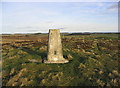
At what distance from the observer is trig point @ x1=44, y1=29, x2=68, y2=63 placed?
60.5 feet

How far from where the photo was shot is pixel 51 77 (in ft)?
48.3

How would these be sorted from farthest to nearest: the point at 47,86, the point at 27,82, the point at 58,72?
the point at 58,72
the point at 27,82
the point at 47,86

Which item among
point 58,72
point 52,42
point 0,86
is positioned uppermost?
point 52,42

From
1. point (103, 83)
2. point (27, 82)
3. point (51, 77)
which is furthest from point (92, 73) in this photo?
point (27, 82)

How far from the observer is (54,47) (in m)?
18.7

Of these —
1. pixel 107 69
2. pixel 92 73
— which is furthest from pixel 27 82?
pixel 107 69

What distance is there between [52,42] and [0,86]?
1041cm

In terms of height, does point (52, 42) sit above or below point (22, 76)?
above

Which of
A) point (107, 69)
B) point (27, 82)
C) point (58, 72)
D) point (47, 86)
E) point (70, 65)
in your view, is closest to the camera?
point (47, 86)

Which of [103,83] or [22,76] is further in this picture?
[22,76]

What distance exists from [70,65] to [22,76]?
27.4 ft

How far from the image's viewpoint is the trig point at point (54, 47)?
60.5 ft

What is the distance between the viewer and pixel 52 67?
1759 cm

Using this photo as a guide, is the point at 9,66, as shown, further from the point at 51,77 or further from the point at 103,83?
the point at 103,83
